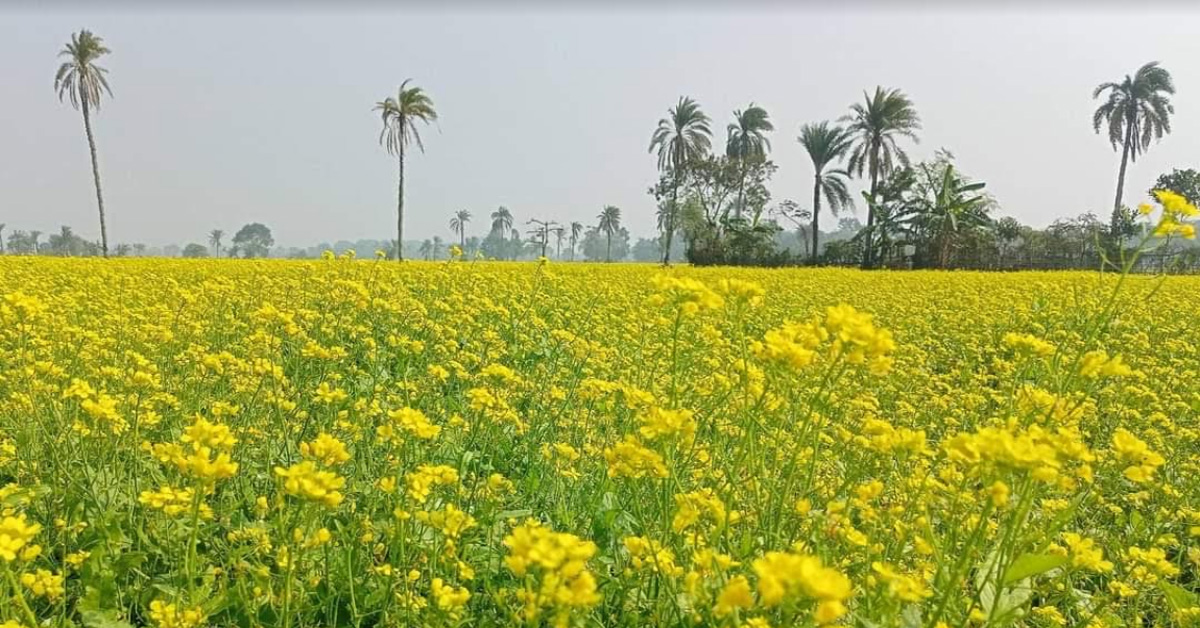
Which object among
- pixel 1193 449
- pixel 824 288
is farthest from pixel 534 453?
pixel 824 288

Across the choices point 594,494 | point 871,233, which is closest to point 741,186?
point 871,233

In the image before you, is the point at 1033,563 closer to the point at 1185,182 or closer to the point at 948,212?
the point at 948,212

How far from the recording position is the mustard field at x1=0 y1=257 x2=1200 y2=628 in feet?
3.92

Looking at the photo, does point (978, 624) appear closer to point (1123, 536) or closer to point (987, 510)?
point (987, 510)

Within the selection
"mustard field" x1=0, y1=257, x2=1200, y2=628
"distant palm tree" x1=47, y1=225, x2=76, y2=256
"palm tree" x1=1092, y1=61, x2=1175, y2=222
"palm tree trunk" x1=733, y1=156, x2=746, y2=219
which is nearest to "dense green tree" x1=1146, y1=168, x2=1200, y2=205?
"palm tree" x1=1092, y1=61, x2=1175, y2=222

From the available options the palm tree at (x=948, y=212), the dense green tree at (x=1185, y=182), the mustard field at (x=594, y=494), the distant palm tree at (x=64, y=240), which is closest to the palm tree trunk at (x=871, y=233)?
the palm tree at (x=948, y=212)

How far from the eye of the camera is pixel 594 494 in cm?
230

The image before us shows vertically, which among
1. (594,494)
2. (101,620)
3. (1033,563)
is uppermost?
(1033,563)

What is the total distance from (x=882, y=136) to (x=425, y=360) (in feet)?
103

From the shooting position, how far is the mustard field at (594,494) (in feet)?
3.92

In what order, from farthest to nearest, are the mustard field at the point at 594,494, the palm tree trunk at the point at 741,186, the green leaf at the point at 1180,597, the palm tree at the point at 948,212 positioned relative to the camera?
the palm tree trunk at the point at 741,186 < the palm tree at the point at 948,212 < the green leaf at the point at 1180,597 < the mustard field at the point at 594,494

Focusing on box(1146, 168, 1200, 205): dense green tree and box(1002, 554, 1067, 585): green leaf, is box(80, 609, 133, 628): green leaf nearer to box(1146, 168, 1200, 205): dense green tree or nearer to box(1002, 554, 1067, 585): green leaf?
box(1002, 554, 1067, 585): green leaf

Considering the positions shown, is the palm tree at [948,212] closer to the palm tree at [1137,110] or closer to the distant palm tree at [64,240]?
the palm tree at [1137,110]

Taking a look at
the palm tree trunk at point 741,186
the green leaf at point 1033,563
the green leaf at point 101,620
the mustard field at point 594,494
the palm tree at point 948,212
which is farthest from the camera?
the palm tree trunk at point 741,186
